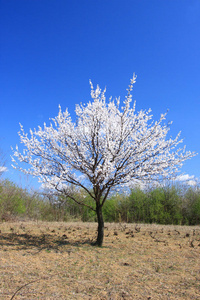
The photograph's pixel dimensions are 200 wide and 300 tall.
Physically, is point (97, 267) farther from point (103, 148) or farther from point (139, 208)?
point (139, 208)

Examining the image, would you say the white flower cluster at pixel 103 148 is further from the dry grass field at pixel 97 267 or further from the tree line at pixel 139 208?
the tree line at pixel 139 208

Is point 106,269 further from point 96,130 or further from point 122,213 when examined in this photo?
point 122,213

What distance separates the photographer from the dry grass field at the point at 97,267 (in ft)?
12.0

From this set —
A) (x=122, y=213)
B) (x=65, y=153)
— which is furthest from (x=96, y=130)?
(x=122, y=213)

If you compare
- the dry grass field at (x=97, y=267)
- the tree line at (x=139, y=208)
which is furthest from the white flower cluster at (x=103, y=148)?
the tree line at (x=139, y=208)

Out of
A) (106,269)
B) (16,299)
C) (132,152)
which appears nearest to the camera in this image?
(16,299)

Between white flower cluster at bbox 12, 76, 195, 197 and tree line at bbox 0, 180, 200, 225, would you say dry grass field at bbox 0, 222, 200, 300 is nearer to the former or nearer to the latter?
white flower cluster at bbox 12, 76, 195, 197

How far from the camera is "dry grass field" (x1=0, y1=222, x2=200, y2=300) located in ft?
12.0

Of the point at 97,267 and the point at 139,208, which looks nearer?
the point at 97,267

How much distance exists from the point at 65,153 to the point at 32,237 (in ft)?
10.0

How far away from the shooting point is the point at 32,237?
24.8ft

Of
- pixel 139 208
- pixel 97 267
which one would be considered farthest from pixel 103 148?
pixel 139 208

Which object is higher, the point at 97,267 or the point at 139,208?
the point at 139,208

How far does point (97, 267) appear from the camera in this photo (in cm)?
486
